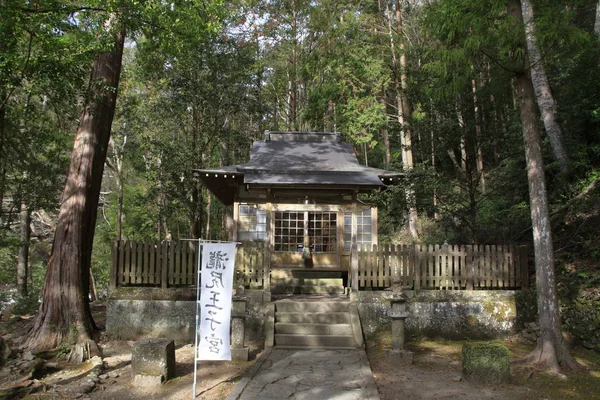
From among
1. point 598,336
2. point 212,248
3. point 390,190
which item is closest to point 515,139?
point 390,190

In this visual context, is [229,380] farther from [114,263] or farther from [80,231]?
[80,231]

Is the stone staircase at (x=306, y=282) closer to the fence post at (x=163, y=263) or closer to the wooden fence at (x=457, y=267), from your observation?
the wooden fence at (x=457, y=267)

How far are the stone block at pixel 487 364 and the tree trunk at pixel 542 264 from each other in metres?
1.04

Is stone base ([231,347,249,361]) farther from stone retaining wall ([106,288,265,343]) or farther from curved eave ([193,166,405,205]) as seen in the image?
curved eave ([193,166,405,205])

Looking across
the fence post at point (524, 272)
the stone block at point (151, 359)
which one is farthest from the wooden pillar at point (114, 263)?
the fence post at point (524, 272)

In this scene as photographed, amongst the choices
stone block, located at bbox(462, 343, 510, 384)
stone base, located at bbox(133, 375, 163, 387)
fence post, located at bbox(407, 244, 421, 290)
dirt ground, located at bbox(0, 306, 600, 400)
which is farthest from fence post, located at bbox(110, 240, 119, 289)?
stone block, located at bbox(462, 343, 510, 384)

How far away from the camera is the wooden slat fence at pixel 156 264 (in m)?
9.04

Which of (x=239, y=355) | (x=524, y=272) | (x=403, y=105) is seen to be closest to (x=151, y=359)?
(x=239, y=355)

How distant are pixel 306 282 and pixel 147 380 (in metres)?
5.38

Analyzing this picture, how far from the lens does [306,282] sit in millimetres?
10930

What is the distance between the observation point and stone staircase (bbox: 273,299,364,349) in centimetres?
784

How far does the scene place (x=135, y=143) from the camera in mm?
16500

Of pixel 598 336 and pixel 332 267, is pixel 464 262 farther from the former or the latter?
pixel 332 267

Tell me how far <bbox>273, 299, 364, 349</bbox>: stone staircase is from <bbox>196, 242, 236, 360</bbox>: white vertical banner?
2.16 meters
